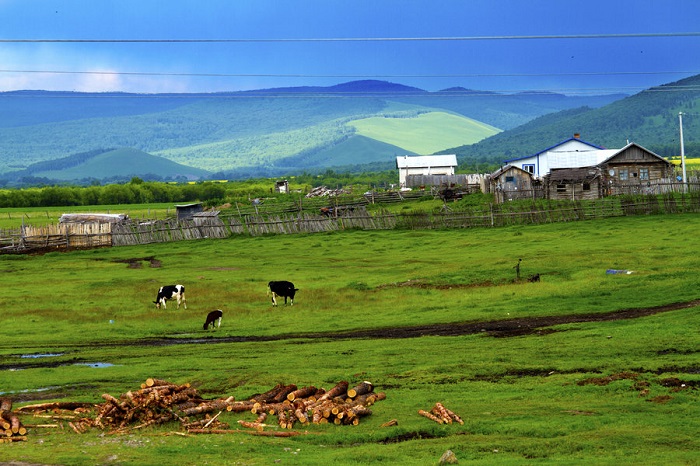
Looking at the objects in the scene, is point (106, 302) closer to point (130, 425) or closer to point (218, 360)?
point (218, 360)

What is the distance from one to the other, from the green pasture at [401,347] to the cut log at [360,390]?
1.78 ft

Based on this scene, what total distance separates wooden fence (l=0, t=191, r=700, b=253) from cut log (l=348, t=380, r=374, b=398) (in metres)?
55.0

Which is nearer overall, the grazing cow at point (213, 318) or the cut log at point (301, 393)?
the cut log at point (301, 393)

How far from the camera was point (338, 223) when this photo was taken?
8100cm

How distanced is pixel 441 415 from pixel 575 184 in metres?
77.9

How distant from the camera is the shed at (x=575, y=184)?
9525 centimetres

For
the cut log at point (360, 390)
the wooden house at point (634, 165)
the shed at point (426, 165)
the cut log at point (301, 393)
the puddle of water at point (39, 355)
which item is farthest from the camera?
the shed at point (426, 165)

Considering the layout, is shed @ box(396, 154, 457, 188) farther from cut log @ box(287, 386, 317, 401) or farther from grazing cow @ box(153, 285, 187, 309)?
cut log @ box(287, 386, 317, 401)

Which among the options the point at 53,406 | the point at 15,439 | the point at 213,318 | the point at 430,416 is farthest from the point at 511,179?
the point at 15,439

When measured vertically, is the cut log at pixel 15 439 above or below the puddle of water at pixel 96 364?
above

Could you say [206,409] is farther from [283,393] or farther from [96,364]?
[96,364]

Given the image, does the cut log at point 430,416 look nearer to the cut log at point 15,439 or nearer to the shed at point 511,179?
the cut log at point 15,439

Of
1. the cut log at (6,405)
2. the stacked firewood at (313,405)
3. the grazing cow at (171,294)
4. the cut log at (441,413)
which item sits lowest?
the cut log at (441,413)

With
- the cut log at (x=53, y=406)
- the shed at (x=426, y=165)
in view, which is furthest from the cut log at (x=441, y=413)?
the shed at (x=426, y=165)
